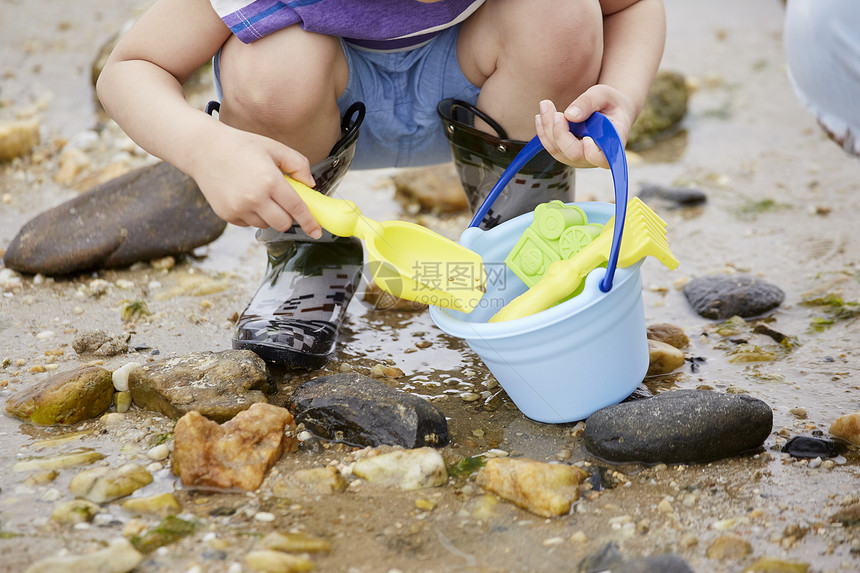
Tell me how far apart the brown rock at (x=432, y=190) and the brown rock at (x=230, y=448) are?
138cm

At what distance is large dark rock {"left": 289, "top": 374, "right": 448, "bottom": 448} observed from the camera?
1353mm

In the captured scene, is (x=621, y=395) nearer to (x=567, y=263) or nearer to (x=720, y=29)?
(x=567, y=263)

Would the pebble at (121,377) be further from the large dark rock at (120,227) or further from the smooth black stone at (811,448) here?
the smooth black stone at (811,448)

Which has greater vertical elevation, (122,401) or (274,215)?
(274,215)

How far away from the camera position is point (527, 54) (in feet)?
5.21

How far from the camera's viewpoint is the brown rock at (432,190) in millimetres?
2602

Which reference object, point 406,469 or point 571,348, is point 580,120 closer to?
point 571,348

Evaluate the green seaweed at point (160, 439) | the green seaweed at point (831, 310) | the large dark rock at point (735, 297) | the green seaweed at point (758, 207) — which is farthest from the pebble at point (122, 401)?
the green seaweed at point (758, 207)

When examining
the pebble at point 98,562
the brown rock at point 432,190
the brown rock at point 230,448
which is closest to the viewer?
the pebble at point 98,562

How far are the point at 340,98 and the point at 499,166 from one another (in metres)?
0.40

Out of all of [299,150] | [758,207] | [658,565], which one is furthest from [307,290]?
[758,207]

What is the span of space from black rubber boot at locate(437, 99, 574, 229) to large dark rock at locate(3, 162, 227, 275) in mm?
850

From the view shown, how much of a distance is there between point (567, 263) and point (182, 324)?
3.25ft

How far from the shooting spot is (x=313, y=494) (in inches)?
48.6
